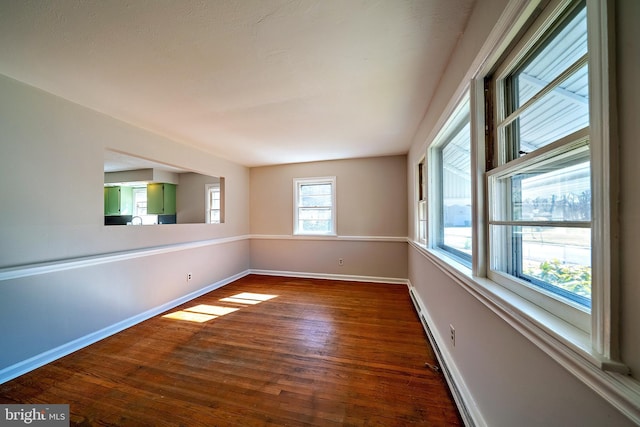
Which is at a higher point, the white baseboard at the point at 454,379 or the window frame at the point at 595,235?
the window frame at the point at 595,235

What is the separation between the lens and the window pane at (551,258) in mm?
708

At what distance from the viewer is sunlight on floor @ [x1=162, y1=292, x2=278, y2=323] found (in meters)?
2.82

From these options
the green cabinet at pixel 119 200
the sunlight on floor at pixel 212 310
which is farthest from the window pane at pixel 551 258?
the green cabinet at pixel 119 200

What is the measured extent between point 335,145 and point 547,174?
9.43 feet

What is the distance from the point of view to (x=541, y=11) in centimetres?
84

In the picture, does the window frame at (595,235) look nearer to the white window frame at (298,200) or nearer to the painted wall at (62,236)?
the painted wall at (62,236)

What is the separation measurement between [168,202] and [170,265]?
295 centimetres

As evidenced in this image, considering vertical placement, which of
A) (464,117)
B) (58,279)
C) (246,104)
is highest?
(246,104)

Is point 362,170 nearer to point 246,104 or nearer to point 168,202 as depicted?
point 246,104

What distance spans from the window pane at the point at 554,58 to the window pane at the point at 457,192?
0.53m

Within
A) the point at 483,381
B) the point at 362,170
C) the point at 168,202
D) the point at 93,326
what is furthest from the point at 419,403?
the point at 168,202

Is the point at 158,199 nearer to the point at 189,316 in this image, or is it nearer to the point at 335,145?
the point at 189,316

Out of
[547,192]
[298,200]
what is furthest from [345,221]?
[547,192]

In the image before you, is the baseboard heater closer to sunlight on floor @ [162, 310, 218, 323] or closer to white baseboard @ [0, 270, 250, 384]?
sunlight on floor @ [162, 310, 218, 323]
